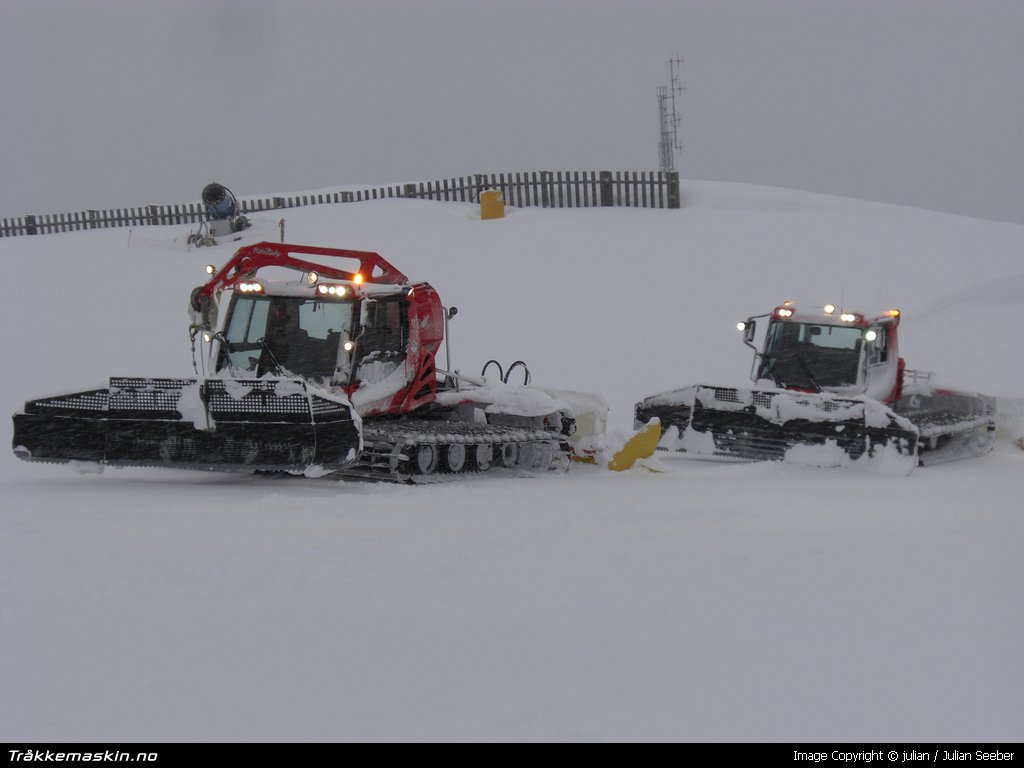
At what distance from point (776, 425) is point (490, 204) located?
656 inches

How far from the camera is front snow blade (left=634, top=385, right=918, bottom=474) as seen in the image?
1289 centimetres

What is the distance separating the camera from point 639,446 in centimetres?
1348

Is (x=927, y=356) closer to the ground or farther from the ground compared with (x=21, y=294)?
closer to the ground

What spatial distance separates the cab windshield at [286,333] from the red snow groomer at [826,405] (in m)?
4.04

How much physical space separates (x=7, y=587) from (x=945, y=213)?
30847 millimetres

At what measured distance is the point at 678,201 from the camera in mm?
30312

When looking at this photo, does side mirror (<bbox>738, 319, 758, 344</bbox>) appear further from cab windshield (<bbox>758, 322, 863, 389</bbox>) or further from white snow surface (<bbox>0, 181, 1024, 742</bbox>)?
Result: white snow surface (<bbox>0, 181, 1024, 742</bbox>)

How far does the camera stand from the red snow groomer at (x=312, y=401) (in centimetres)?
1045

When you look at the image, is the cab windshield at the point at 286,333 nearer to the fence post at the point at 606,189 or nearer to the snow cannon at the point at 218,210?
the snow cannon at the point at 218,210

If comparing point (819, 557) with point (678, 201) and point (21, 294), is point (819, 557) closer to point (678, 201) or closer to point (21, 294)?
point (21, 294)

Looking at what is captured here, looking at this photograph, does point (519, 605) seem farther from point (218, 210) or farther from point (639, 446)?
point (218, 210)

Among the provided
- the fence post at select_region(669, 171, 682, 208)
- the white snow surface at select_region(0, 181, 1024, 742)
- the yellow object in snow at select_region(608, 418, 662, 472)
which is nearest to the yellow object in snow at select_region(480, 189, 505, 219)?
the fence post at select_region(669, 171, 682, 208)

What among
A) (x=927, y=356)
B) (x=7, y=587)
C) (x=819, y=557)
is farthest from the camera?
(x=927, y=356)
